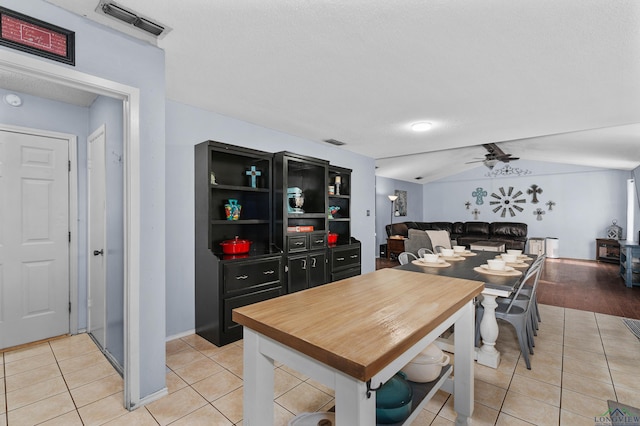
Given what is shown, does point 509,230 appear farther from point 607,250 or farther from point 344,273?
point 344,273

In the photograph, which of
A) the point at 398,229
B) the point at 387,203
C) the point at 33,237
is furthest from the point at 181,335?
the point at 387,203

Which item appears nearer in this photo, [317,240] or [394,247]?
[317,240]

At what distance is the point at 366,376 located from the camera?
2.50ft

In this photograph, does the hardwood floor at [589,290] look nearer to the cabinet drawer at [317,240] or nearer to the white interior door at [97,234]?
the cabinet drawer at [317,240]

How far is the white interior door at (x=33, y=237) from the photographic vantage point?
8.55ft

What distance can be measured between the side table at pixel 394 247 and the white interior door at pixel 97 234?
6355 millimetres

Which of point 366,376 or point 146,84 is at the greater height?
point 146,84

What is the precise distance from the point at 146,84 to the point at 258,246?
2085mm

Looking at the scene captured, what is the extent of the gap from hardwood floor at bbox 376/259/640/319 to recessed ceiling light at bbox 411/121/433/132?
289cm

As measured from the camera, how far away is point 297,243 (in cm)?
342

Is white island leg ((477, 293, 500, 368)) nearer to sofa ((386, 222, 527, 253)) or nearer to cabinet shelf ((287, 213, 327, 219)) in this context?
cabinet shelf ((287, 213, 327, 219))

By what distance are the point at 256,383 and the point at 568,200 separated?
9.79 metres

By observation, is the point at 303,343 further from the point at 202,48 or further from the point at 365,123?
the point at 365,123

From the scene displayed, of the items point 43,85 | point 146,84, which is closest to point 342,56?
point 146,84
